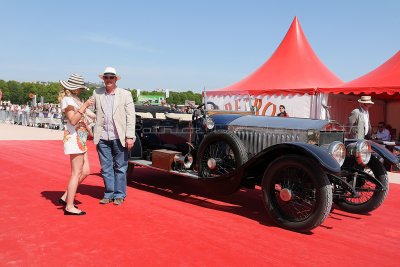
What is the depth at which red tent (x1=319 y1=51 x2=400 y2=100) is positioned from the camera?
954 centimetres

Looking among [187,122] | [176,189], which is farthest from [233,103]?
[176,189]

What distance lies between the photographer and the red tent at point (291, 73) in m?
12.2

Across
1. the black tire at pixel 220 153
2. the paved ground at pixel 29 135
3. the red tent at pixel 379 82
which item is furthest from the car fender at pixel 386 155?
the paved ground at pixel 29 135

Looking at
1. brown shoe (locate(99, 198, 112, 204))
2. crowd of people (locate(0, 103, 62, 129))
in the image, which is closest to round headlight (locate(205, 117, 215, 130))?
brown shoe (locate(99, 198, 112, 204))

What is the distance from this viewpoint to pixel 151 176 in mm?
6648

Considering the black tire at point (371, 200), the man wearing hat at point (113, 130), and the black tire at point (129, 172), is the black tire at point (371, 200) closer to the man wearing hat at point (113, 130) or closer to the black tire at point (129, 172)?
the man wearing hat at point (113, 130)

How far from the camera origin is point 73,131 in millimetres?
3982

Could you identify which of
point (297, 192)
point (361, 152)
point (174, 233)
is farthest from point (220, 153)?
point (361, 152)

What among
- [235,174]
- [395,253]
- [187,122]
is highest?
[187,122]

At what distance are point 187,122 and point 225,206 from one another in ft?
5.03

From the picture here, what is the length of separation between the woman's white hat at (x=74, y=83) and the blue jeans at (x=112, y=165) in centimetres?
82

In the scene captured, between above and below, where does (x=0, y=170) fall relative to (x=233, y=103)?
below

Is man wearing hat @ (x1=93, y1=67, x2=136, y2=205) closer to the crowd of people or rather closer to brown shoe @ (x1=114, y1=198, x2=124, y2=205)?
brown shoe @ (x1=114, y1=198, x2=124, y2=205)

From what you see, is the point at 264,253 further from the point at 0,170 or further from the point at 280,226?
the point at 0,170
